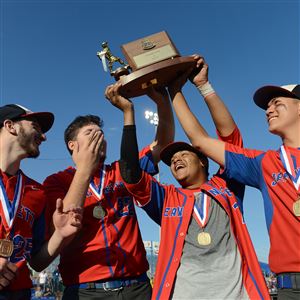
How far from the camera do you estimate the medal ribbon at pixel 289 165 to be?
3.01 metres

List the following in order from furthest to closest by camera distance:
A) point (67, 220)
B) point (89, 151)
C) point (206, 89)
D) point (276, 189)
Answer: point (206, 89), point (89, 151), point (276, 189), point (67, 220)

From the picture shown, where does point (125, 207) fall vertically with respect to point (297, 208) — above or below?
above

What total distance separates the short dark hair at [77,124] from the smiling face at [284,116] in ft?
5.96

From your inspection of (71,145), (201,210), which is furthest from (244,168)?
(71,145)

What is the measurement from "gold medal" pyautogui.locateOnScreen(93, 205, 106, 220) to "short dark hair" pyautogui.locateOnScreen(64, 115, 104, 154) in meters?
0.80

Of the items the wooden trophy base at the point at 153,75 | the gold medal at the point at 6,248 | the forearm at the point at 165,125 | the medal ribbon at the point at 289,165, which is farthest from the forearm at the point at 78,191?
the medal ribbon at the point at 289,165

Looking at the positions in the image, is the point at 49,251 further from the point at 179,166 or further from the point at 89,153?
the point at 179,166

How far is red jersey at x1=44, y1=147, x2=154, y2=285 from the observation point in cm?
326

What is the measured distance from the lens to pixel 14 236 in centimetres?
288

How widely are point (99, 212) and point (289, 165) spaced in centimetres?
174

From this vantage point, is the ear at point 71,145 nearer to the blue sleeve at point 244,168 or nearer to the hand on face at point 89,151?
the hand on face at point 89,151

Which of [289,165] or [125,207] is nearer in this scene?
[289,165]

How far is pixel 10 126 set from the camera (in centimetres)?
336

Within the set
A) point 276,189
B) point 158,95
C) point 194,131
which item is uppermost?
point 158,95
